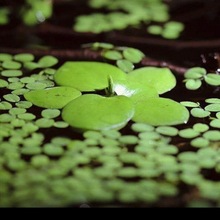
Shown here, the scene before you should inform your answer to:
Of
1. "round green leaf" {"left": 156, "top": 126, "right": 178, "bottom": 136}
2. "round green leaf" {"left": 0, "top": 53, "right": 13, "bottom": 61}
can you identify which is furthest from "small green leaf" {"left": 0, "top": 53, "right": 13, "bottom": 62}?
"round green leaf" {"left": 156, "top": 126, "right": 178, "bottom": 136}

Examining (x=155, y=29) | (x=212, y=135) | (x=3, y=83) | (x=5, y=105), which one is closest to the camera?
(x=212, y=135)

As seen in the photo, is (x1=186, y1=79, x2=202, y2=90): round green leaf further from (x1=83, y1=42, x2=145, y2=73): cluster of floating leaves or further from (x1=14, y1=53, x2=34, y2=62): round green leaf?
(x1=14, y1=53, x2=34, y2=62): round green leaf

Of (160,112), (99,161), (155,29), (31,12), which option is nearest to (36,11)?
(31,12)

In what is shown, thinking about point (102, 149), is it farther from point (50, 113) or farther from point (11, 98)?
point (11, 98)

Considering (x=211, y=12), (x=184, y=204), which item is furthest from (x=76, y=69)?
(x=211, y=12)

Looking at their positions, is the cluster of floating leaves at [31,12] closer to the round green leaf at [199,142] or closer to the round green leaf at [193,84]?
the round green leaf at [193,84]

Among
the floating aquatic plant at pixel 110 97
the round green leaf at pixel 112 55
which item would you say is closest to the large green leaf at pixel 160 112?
the floating aquatic plant at pixel 110 97
